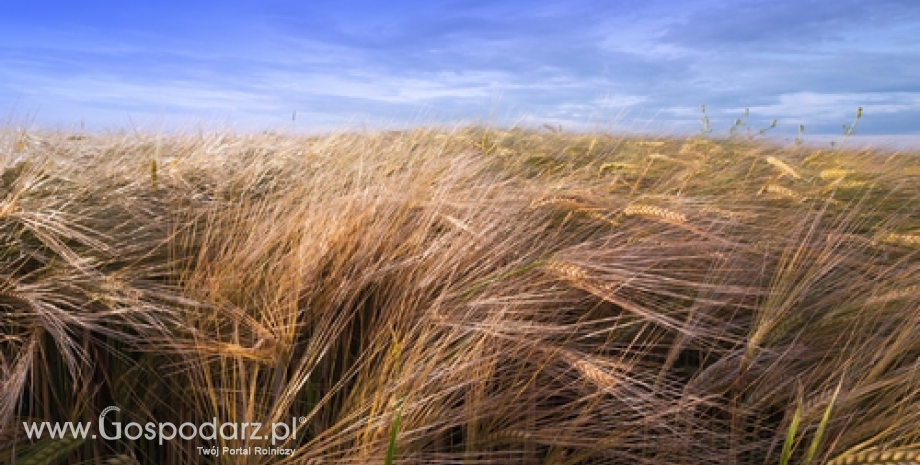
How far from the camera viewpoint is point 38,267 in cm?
149

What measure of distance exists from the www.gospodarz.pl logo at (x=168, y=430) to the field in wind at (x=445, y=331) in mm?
18

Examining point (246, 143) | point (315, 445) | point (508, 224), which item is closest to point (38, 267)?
point (315, 445)

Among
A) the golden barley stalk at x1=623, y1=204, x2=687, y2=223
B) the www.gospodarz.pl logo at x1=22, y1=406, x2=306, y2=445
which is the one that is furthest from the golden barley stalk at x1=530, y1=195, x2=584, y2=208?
the www.gospodarz.pl logo at x1=22, y1=406, x2=306, y2=445

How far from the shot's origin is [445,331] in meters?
1.29

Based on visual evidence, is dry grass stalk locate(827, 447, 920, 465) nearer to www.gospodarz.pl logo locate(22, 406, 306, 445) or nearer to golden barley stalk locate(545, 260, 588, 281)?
golden barley stalk locate(545, 260, 588, 281)

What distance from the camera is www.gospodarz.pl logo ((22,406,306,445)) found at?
1168 mm

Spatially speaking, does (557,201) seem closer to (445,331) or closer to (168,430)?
(445,331)

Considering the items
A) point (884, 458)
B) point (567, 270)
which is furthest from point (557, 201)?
point (884, 458)

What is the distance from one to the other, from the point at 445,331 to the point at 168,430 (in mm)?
532

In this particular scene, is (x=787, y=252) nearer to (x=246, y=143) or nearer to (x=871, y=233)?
(x=871, y=233)

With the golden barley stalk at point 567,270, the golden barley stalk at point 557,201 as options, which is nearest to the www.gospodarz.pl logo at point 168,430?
the golden barley stalk at point 567,270

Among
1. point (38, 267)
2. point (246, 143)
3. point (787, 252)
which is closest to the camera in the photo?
point (38, 267)

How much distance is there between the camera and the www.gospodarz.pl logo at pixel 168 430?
1.17 m

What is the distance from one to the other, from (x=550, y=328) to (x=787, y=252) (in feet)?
2.28
